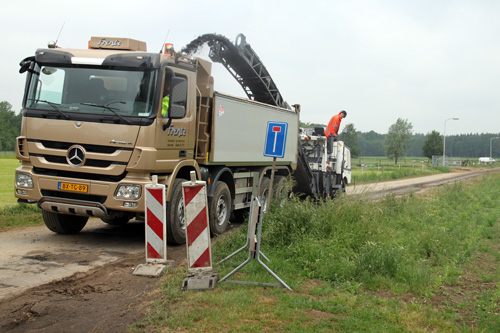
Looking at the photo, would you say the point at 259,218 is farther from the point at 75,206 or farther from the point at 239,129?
the point at 239,129

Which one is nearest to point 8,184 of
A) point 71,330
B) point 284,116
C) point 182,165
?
point 284,116

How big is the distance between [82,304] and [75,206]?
114 inches

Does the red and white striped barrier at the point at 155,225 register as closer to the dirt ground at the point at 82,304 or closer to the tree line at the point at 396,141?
the dirt ground at the point at 82,304

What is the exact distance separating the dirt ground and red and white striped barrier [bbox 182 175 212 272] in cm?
62

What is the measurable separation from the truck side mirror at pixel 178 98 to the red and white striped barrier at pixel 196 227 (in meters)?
2.27

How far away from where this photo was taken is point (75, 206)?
7770 millimetres

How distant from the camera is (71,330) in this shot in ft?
14.6

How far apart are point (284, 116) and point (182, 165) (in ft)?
18.2

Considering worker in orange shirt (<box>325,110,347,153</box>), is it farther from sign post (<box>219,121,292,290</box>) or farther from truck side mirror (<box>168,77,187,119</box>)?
sign post (<box>219,121,292,290</box>)

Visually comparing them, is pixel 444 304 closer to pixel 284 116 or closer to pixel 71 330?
pixel 71 330

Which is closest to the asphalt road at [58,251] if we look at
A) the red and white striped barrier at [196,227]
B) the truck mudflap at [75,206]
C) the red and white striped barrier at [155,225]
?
the red and white striped barrier at [155,225]

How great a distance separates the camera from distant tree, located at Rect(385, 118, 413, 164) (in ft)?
265

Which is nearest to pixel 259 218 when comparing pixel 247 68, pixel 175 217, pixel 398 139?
pixel 175 217

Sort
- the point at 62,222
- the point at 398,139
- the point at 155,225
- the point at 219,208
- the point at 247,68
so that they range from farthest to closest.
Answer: the point at 398,139 → the point at 247,68 → the point at 219,208 → the point at 62,222 → the point at 155,225
